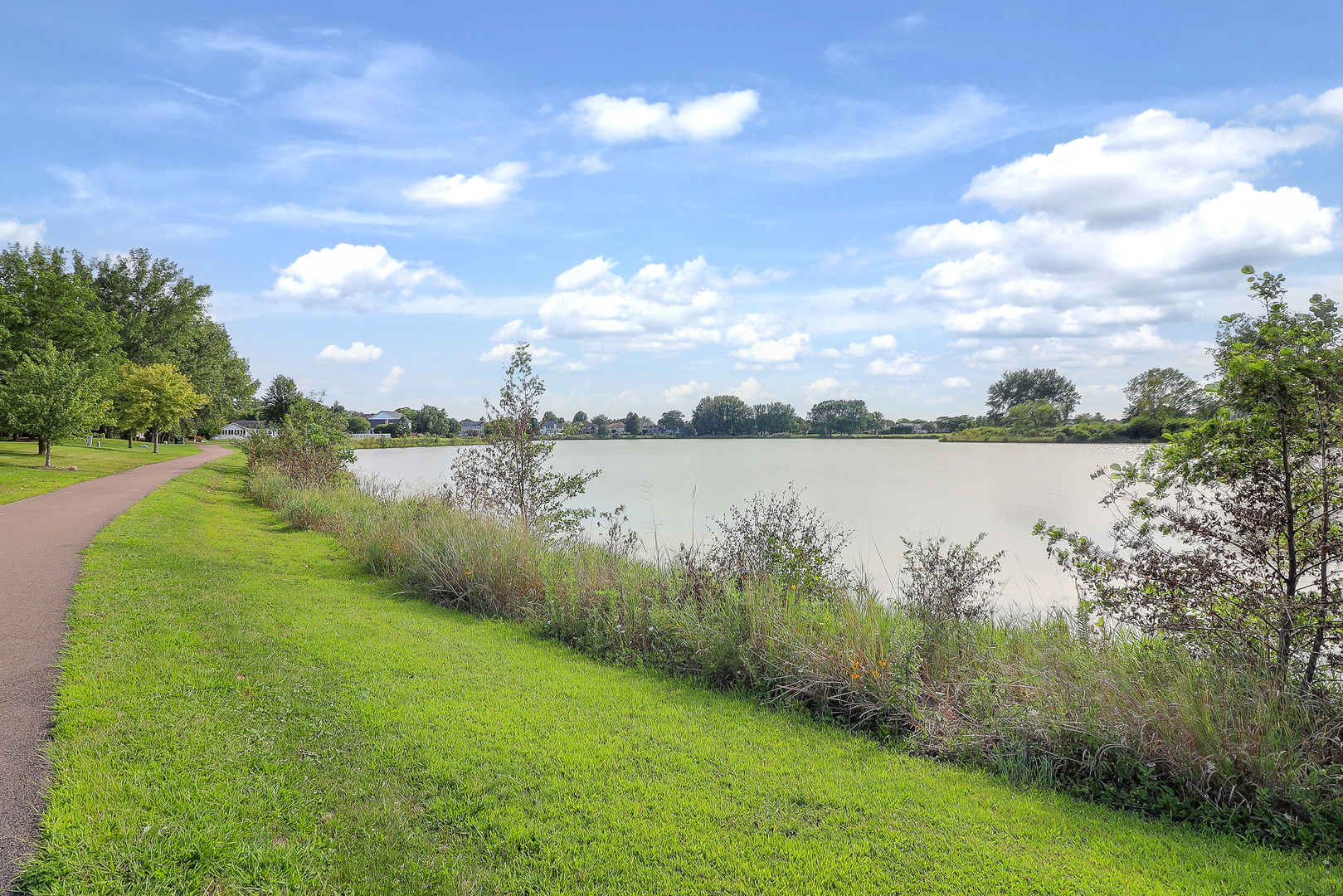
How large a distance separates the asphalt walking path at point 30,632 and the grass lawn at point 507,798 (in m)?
0.14

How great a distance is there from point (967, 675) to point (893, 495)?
16.8 meters

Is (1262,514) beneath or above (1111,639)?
above

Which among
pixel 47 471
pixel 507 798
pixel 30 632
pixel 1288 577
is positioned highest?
pixel 1288 577

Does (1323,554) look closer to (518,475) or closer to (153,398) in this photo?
(518,475)

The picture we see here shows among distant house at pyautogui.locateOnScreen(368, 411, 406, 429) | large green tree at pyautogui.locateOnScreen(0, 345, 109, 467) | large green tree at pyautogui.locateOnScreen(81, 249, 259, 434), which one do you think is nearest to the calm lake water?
large green tree at pyautogui.locateOnScreen(0, 345, 109, 467)

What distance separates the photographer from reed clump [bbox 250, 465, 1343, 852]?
411cm

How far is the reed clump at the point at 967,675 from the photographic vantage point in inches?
162

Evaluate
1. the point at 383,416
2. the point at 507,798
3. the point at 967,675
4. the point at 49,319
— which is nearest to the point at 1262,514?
the point at 967,675

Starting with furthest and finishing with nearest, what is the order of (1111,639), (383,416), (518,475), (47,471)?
(383,416) → (47,471) → (518,475) → (1111,639)

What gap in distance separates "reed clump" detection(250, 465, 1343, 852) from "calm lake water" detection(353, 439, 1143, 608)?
1751mm

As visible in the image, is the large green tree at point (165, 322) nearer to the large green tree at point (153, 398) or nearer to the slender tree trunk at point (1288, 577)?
the large green tree at point (153, 398)

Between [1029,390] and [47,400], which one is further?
[1029,390]

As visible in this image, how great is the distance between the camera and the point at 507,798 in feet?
13.6

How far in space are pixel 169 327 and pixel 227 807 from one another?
245 feet
